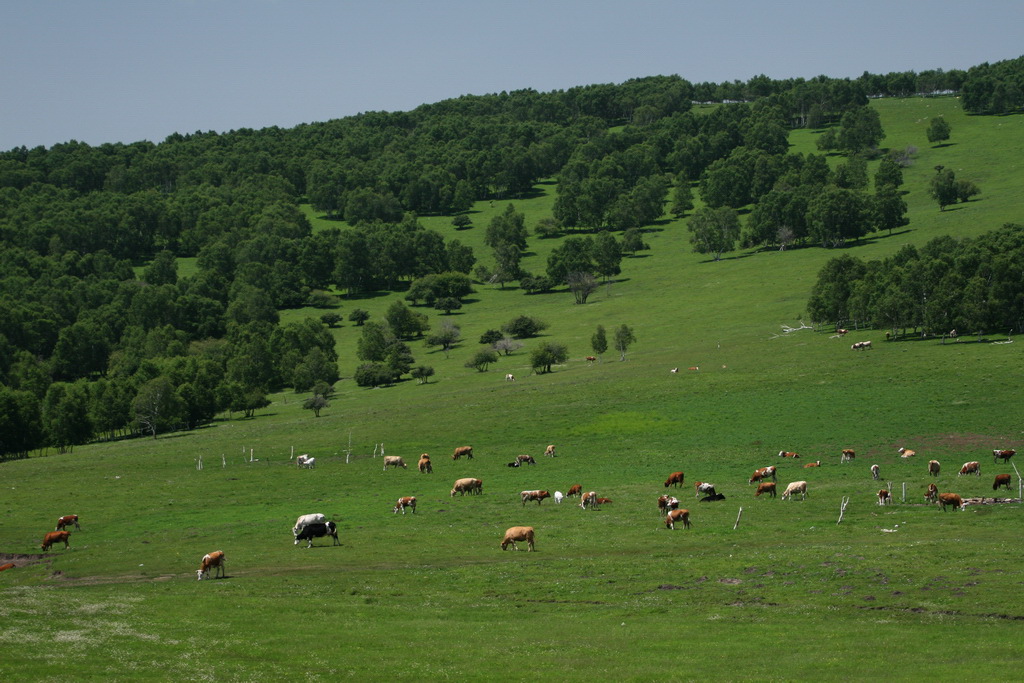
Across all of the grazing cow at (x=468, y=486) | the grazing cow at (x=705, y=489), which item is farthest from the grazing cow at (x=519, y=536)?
the grazing cow at (x=468, y=486)

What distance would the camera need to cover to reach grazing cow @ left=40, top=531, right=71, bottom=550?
1661 inches

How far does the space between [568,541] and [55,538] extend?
24493 millimetres

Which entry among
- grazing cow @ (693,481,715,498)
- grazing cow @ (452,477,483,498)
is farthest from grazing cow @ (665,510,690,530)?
grazing cow @ (452,477,483,498)

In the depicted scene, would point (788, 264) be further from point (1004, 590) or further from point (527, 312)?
point (1004, 590)

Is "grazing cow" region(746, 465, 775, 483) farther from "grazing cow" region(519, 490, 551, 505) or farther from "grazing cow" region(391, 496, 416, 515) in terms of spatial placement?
"grazing cow" region(391, 496, 416, 515)

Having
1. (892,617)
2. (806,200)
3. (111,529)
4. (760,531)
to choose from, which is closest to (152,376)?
(111,529)

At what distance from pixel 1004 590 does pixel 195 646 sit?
79.8ft

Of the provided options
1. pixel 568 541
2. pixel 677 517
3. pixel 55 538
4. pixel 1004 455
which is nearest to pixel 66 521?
pixel 55 538

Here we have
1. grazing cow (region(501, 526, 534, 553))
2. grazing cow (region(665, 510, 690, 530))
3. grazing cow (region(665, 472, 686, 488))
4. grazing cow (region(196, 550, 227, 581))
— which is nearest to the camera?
grazing cow (region(196, 550, 227, 581))

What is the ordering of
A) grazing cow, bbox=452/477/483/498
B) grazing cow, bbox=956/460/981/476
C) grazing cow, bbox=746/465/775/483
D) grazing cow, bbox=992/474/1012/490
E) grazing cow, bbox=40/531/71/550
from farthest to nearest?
grazing cow, bbox=452/477/483/498
grazing cow, bbox=746/465/775/483
grazing cow, bbox=956/460/981/476
grazing cow, bbox=992/474/1012/490
grazing cow, bbox=40/531/71/550

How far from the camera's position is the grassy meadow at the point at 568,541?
79.8 ft

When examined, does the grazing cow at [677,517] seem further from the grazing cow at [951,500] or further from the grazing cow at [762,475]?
the grazing cow at [762,475]

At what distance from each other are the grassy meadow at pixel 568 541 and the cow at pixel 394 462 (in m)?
1.56

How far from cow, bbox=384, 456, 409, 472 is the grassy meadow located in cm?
156
